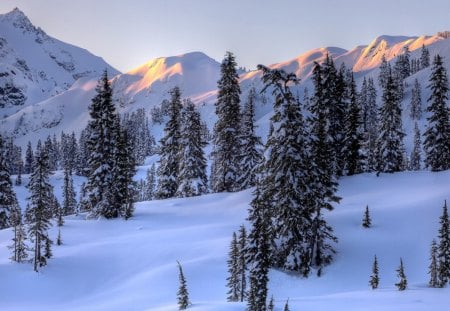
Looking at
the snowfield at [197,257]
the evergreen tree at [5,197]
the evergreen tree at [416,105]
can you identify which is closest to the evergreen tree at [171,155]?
the snowfield at [197,257]

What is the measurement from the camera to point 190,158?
57719 millimetres

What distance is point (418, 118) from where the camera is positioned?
14925cm

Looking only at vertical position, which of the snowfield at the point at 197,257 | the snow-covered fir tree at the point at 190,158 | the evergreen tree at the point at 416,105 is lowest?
the snowfield at the point at 197,257

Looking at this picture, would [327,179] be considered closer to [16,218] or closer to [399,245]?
[399,245]

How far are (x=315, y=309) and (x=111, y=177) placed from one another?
119 feet

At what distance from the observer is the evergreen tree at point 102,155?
50.1 m

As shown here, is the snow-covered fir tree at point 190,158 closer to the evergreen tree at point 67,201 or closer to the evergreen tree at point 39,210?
the evergreen tree at point 39,210

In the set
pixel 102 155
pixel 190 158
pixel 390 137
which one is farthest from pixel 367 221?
pixel 102 155

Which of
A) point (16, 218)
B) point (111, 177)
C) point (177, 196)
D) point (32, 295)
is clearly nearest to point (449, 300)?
point (32, 295)

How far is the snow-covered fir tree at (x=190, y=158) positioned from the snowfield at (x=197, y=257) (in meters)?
10.5

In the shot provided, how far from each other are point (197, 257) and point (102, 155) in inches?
814

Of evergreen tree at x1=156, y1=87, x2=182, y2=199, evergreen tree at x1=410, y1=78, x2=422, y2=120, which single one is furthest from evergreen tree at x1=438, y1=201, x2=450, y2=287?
evergreen tree at x1=410, y1=78, x2=422, y2=120

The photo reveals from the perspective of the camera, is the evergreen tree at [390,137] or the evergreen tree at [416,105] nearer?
the evergreen tree at [390,137]

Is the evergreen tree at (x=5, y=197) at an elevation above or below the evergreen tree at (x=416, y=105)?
below
